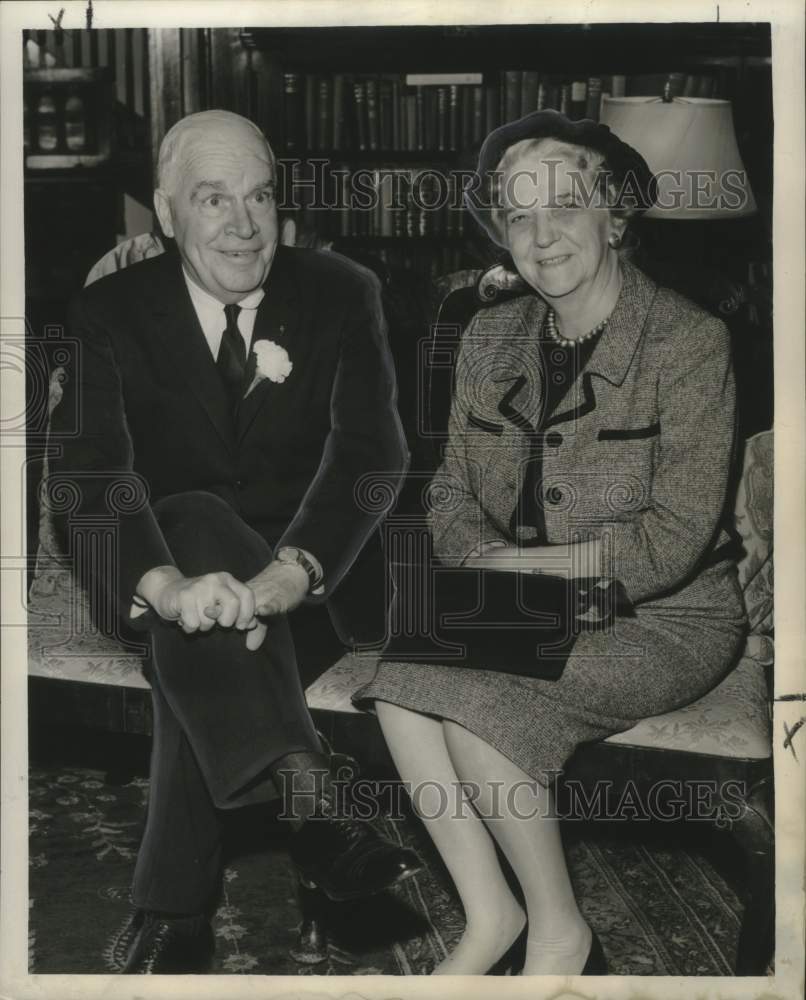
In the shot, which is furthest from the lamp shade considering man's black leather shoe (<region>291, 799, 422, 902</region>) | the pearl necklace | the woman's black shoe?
the woman's black shoe

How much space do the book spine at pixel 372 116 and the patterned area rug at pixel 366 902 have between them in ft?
4.63

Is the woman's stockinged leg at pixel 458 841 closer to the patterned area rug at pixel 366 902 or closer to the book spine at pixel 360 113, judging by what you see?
the patterned area rug at pixel 366 902

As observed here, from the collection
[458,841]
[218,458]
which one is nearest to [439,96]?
[218,458]

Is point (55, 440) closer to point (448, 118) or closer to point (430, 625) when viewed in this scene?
point (430, 625)

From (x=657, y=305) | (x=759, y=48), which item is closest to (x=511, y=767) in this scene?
(x=657, y=305)

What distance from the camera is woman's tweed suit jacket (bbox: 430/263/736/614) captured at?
8.45 ft

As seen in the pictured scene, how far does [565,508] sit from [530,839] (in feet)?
2.18

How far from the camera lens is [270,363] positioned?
266cm

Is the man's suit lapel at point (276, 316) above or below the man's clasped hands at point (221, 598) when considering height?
above

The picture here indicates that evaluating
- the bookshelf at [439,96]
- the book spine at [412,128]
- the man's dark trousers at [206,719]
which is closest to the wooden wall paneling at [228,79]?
the bookshelf at [439,96]

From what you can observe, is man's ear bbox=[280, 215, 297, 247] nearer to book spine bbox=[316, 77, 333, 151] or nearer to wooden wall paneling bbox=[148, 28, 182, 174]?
book spine bbox=[316, 77, 333, 151]

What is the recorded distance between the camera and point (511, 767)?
8.29 feet

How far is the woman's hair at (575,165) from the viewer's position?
2.59 m

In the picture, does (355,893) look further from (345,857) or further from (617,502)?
(617,502)
